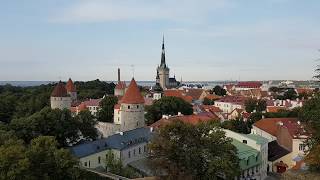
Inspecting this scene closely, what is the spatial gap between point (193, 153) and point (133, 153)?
37.2 feet

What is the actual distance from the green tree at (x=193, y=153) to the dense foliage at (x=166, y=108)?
28.8 m

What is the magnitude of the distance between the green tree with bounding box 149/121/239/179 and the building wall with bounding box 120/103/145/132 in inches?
778

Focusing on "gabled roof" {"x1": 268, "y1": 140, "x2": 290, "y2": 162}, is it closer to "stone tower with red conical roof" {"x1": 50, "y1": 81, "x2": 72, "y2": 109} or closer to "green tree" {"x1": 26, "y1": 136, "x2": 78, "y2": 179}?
"green tree" {"x1": 26, "y1": 136, "x2": 78, "y2": 179}

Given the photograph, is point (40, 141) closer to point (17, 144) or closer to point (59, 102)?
point (17, 144)

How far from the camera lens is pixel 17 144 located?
26578mm

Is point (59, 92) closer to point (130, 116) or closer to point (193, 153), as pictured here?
point (130, 116)

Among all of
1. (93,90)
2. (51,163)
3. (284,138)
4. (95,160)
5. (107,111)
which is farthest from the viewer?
(93,90)

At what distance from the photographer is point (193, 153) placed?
2628cm

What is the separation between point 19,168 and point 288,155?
22.9 meters

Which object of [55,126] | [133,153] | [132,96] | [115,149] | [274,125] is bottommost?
[133,153]

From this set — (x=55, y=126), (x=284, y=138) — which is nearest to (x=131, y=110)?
(x=55, y=126)

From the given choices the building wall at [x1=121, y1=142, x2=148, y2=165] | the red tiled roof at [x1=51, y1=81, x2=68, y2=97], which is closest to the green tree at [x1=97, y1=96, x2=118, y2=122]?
the red tiled roof at [x1=51, y1=81, x2=68, y2=97]

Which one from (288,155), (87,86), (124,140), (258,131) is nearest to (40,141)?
(124,140)

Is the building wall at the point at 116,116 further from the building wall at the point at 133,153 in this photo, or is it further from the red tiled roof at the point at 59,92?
the building wall at the point at 133,153
